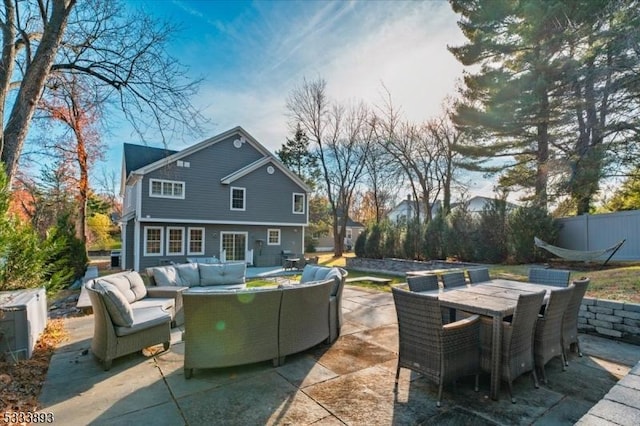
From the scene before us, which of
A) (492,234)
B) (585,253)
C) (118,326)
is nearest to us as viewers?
(118,326)

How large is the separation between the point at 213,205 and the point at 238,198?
4.46 ft

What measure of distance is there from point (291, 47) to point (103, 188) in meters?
21.5

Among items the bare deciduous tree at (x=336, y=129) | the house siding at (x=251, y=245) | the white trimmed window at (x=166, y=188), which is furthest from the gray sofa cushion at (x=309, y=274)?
the bare deciduous tree at (x=336, y=129)

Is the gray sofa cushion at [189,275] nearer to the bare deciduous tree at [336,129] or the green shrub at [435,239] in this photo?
the green shrub at [435,239]

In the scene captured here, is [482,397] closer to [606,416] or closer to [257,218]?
[606,416]

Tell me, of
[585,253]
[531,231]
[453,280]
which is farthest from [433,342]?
[531,231]

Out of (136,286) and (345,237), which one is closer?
(136,286)

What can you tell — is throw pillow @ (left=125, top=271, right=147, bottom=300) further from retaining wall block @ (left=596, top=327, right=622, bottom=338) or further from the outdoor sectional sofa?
retaining wall block @ (left=596, top=327, right=622, bottom=338)

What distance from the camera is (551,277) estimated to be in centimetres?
491

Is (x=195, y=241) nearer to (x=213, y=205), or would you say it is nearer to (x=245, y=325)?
(x=213, y=205)

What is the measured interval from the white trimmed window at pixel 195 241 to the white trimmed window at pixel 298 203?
524cm

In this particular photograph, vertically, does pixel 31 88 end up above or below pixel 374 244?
above

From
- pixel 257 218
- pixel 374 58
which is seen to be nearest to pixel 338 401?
pixel 374 58

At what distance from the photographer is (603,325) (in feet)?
15.4
